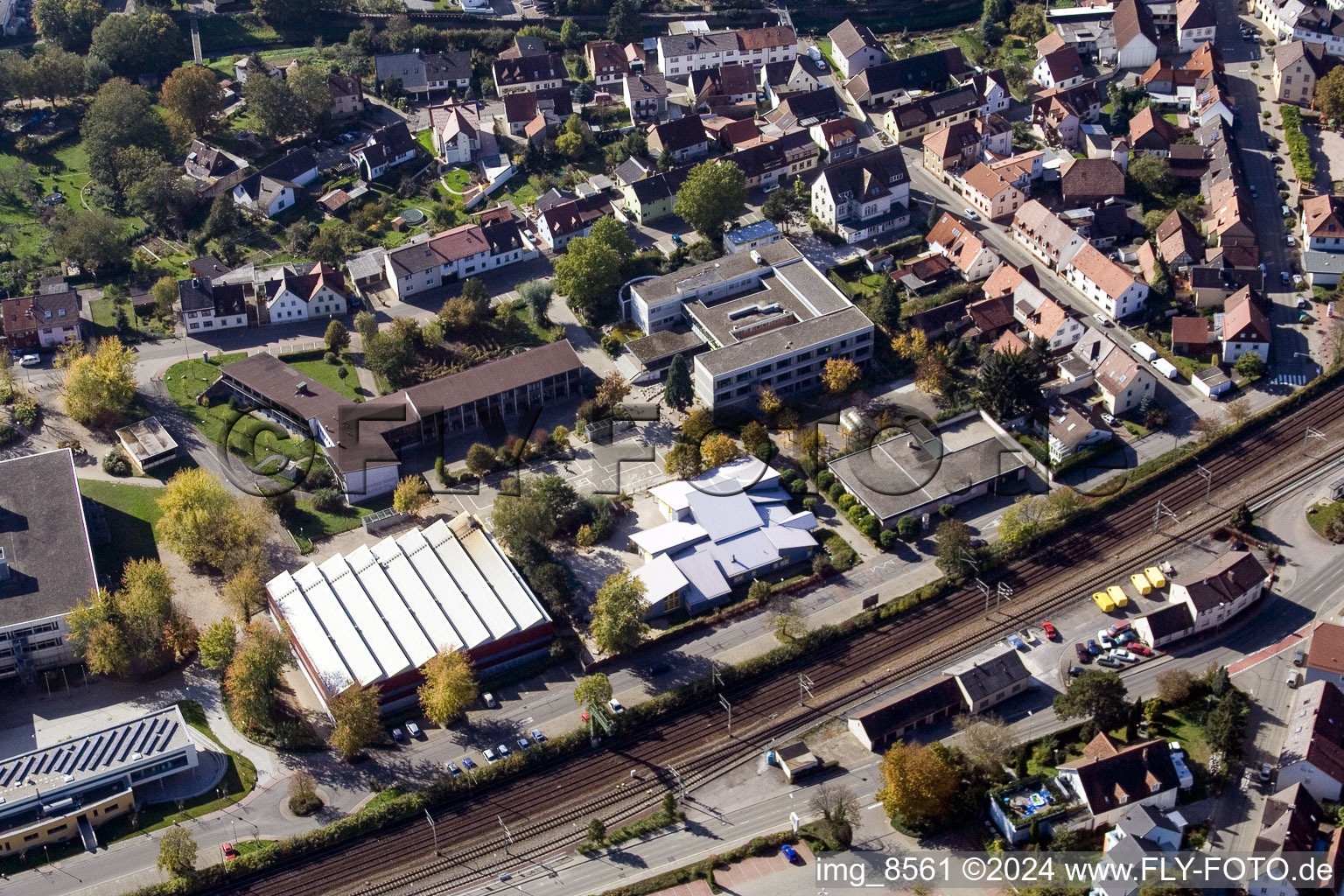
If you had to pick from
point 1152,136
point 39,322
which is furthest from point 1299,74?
point 39,322

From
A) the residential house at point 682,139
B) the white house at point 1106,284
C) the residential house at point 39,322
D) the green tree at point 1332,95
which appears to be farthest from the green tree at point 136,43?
the green tree at point 1332,95

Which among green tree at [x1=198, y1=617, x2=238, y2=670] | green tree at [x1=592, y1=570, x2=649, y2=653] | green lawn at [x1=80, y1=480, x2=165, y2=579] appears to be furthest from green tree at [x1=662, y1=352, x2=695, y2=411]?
green lawn at [x1=80, y1=480, x2=165, y2=579]

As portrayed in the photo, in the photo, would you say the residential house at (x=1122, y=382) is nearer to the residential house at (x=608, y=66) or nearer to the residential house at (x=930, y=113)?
the residential house at (x=930, y=113)

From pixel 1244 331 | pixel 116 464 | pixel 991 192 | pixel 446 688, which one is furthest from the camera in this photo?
pixel 991 192

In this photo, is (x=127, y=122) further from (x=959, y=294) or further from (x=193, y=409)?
(x=959, y=294)

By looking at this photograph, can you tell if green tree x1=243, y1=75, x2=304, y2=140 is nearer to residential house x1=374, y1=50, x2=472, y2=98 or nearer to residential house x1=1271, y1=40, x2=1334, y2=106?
residential house x1=374, y1=50, x2=472, y2=98

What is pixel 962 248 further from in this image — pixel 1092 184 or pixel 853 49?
pixel 853 49

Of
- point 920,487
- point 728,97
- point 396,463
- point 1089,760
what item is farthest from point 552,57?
point 1089,760
